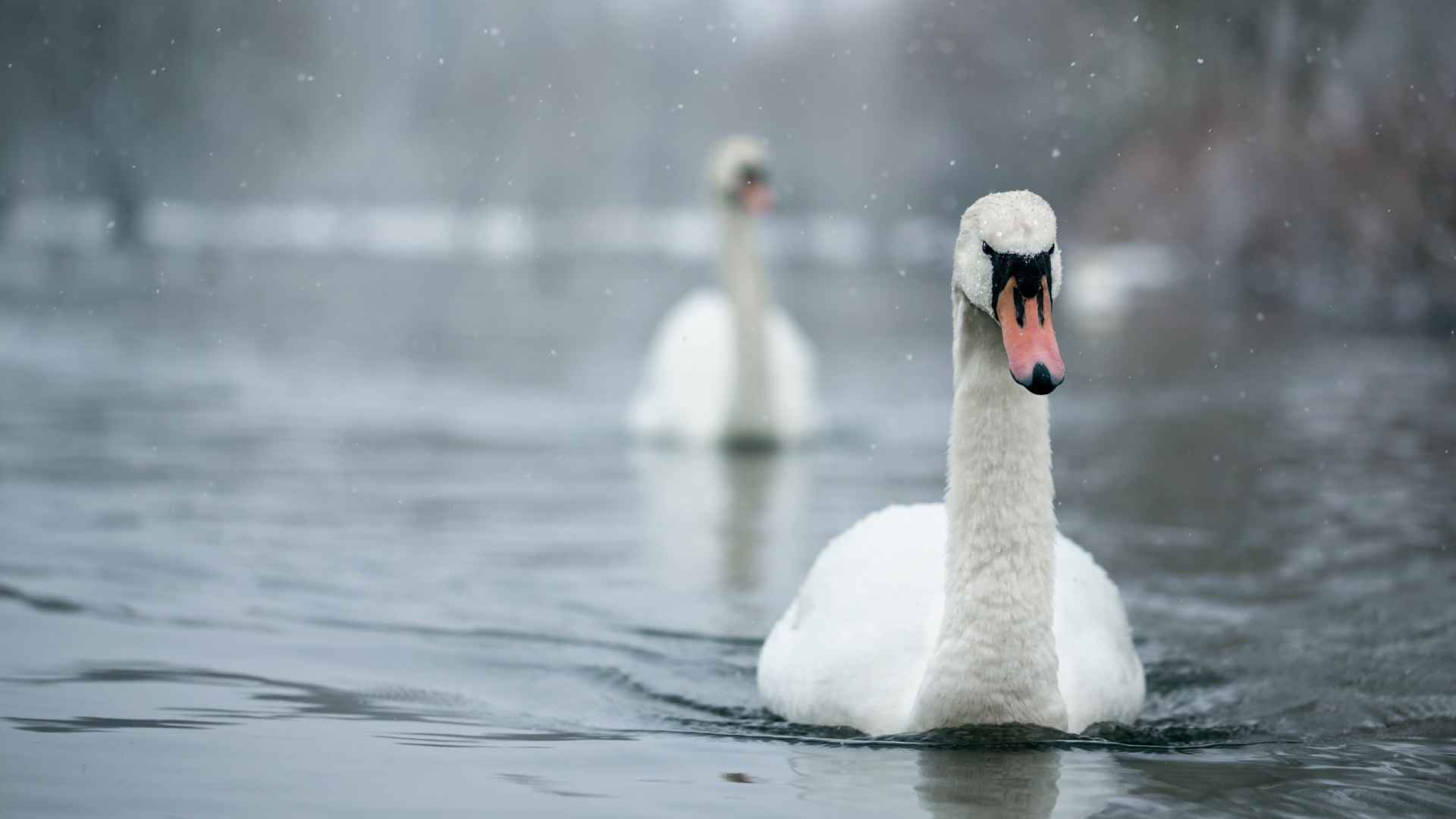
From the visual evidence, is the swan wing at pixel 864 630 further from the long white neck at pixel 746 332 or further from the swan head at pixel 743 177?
the swan head at pixel 743 177

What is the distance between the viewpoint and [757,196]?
40.2ft

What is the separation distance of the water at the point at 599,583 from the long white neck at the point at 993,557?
0.39ft

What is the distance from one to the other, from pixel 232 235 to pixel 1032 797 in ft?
120

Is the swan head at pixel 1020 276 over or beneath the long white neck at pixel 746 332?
beneath

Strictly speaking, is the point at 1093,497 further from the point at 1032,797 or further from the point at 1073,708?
the point at 1032,797

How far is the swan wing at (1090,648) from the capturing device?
496 cm

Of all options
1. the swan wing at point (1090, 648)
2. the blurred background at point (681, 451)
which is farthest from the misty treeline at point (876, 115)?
the swan wing at point (1090, 648)

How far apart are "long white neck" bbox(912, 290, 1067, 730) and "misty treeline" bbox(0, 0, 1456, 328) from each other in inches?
547

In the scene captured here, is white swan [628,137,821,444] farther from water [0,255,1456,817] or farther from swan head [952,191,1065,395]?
swan head [952,191,1065,395]

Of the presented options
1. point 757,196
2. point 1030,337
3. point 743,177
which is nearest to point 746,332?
point 757,196

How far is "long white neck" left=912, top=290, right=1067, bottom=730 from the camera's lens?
4602 millimetres

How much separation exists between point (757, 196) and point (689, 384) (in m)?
1.30

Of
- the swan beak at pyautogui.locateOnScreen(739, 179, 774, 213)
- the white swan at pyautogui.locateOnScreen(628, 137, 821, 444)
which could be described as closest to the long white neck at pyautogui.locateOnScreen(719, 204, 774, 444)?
the white swan at pyautogui.locateOnScreen(628, 137, 821, 444)

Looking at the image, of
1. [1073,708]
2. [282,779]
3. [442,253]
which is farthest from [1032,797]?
[442,253]
